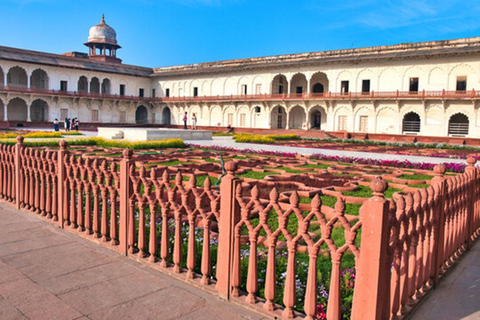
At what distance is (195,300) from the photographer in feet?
8.59

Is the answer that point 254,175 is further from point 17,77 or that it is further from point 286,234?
point 17,77

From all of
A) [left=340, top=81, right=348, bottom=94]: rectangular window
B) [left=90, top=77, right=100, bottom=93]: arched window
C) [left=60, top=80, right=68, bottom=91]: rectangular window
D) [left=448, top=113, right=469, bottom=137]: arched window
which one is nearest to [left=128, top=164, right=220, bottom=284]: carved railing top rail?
[left=448, top=113, right=469, bottom=137]: arched window

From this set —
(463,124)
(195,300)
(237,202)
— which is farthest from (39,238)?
(463,124)

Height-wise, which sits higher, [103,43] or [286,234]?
[103,43]

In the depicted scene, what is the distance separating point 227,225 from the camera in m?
2.63

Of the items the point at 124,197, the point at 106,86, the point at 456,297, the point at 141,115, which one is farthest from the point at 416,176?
the point at 141,115

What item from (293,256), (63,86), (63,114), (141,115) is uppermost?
(63,86)

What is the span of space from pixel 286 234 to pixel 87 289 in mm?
1420

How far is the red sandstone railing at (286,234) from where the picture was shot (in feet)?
6.72

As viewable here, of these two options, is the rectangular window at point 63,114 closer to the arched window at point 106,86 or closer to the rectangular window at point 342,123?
the arched window at point 106,86

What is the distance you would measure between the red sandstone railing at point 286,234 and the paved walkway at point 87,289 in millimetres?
142

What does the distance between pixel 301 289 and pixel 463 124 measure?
2598 centimetres

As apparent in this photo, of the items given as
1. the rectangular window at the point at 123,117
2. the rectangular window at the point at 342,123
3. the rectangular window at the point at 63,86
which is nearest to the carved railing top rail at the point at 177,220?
the rectangular window at the point at 342,123

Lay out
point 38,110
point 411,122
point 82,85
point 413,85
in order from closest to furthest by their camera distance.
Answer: point 413,85
point 411,122
point 38,110
point 82,85
